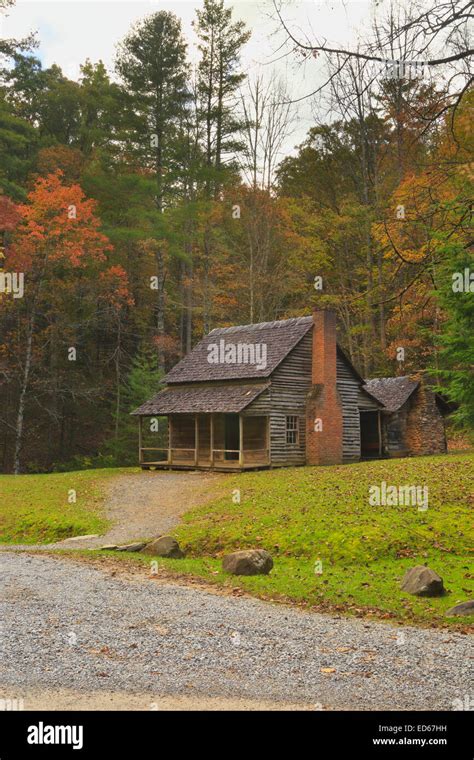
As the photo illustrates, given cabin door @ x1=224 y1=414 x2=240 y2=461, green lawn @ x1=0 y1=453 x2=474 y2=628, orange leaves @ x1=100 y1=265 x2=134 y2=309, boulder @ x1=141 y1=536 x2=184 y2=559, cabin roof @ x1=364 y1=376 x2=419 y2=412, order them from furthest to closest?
orange leaves @ x1=100 y1=265 x2=134 y2=309 → cabin roof @ x1=364 y1=376 x2=419 y2=412 → cabin door @ x1=224 y1=414 x2=240 y2=461 → boulder @ x1=141 y1=536 x2=184 y2=559 → green lawn @ x1=0 y1=453 x2=474 y2=628

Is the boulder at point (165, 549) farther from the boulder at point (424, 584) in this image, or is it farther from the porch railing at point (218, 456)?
the porch railing at point (218, 456)

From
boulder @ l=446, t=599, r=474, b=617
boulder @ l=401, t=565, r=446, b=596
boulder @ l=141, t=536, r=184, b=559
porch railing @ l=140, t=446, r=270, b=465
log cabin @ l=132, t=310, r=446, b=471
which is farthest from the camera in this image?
log cabin @ l=132, t=310, r=446, b=471

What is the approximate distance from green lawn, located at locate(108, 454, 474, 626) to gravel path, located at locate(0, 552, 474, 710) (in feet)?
4.39

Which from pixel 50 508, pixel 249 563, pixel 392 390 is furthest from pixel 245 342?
pixel 249 563

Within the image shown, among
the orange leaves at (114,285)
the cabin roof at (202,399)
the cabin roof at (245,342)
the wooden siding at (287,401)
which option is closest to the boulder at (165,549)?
the cabin roof at (202,399)

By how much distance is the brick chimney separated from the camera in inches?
1355

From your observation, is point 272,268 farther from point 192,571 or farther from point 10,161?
point 192,571

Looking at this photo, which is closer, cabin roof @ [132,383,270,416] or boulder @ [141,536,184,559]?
boulder @ [141,536,184,559]

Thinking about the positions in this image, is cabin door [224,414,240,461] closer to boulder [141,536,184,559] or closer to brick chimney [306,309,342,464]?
brick chimney [306,309,342,464]

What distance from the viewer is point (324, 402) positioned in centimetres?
3469

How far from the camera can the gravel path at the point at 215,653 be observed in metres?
7.59

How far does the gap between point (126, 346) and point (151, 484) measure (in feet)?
71.4

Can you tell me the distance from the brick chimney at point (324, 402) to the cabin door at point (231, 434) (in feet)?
12.5

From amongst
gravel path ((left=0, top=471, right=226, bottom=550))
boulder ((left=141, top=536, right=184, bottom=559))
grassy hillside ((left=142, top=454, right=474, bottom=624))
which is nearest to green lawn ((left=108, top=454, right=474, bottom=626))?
grassy hillside ((left=142, top=454, right=474, bottom=624))
